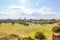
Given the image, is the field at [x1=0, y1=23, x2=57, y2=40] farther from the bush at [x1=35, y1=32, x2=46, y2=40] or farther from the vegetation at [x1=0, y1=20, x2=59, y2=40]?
the bush at [x1=35, y1=32, x2=46, y2=40]

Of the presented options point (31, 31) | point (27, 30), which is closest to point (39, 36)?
point (31, 31)

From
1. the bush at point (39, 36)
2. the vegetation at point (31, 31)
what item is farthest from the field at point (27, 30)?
the bush at point (39, 36)

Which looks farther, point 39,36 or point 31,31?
point 31,31

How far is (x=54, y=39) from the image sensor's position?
55.1 feet

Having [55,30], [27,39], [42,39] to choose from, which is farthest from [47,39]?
[55,30]

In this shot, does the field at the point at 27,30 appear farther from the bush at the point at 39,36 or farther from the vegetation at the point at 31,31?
the bush at the point at 39,36

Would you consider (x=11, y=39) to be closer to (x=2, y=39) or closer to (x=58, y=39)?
(x=2, y=39)

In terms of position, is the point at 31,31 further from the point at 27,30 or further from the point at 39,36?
the point at 39,36

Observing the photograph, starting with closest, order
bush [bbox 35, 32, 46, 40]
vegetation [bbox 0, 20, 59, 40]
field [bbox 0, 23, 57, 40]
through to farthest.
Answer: bush [bbox 35, 32, 46, 40] < vegetation [bbox 0, 20, 59, 40] < field [bbox 0, 23, 57, 40]

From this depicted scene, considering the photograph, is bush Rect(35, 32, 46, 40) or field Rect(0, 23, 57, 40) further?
field Rect(0, 23, 57, 40)

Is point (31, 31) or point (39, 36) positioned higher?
point (39, 36)

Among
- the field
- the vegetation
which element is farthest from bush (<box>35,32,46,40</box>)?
the field

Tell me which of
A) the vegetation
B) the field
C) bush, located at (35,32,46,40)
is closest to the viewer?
bush, located at (35,32,46,40)

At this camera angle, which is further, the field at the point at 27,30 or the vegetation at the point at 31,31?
the field at the point at 27,30
